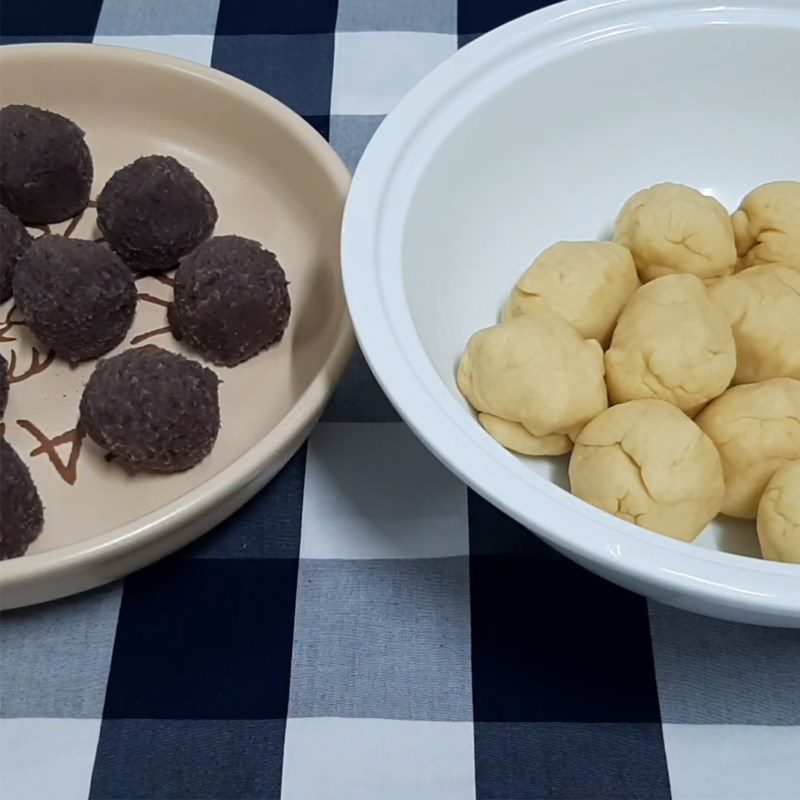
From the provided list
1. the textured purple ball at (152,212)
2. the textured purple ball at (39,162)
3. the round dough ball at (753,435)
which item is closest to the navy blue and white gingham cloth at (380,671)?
the round dough ball at (753,435)

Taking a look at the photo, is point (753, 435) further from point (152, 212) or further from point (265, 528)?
point (152, 212)

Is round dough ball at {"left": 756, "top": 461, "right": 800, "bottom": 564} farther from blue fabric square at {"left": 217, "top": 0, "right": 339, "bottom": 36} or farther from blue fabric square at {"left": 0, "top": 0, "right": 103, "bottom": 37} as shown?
blue fabric square at {"left": 0, "top": 0, "right": 103, "bottom": 37}

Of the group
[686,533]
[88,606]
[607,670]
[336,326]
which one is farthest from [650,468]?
[88,606]

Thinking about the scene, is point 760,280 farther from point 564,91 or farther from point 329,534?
point 329,534

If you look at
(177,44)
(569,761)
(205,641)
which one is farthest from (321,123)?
(569,761)

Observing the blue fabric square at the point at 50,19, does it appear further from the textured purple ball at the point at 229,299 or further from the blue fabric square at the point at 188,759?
the blue fabric square at the point at 188,759
